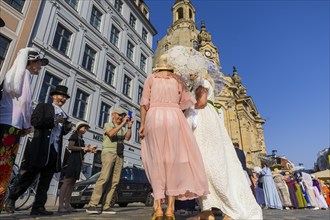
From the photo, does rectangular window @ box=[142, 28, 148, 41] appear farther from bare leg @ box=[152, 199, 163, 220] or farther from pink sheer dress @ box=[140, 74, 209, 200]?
bare leg @ box=[152, 199, 163, 220]

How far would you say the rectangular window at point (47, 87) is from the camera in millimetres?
12141

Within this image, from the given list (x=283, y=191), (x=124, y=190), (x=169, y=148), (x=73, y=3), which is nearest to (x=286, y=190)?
(x=283, y=191)

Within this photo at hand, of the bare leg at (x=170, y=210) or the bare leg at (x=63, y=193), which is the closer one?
the bare leg at (x=170, y=210)

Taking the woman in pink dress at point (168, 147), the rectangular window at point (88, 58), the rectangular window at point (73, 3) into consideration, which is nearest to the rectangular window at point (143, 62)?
the rectangular window at point (88, 58)

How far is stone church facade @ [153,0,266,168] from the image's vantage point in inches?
1576

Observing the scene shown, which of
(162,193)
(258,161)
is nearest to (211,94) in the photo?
(162,193)

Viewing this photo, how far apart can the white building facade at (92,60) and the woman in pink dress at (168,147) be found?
989cm

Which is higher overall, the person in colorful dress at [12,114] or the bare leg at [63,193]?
the person in colorful dress at [12,114]

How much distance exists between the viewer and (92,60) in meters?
16.5

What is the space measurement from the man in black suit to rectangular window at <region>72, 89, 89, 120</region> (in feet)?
34.0

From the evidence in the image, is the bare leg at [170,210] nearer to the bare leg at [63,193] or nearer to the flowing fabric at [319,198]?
the bare leg at [63,193]

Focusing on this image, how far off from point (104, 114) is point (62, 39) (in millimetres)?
5803

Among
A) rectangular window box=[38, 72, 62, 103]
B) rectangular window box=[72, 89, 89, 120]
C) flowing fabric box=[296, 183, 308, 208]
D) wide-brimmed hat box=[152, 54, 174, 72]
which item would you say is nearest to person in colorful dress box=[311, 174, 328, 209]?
flowing fabric box=[296, 183, 308, 208]

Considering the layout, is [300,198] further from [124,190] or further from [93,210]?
[93,210]
